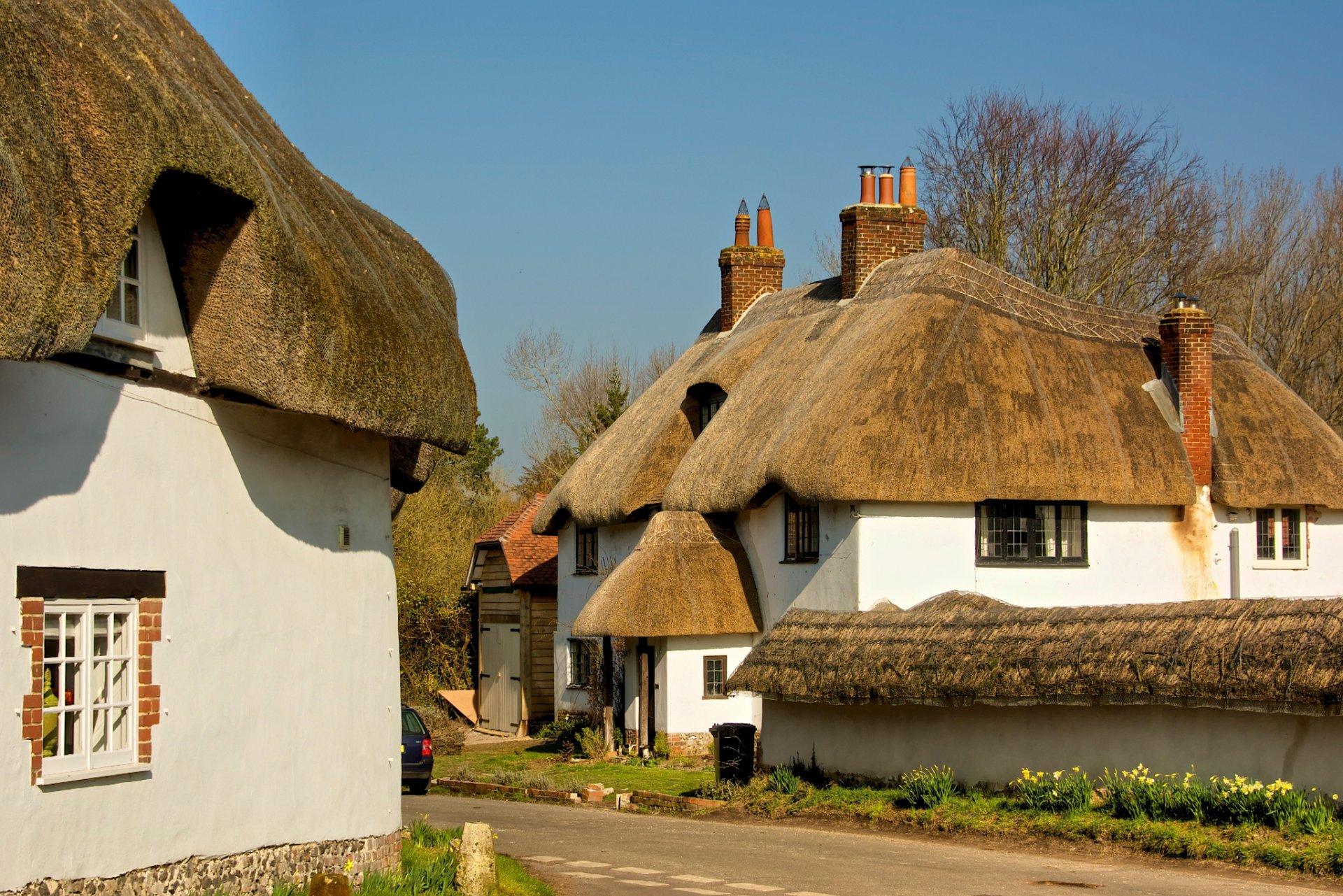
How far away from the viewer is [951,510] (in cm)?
2369

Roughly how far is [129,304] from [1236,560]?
20935 millimetres

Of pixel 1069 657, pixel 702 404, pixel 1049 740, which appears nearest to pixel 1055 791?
pixel 1049 740

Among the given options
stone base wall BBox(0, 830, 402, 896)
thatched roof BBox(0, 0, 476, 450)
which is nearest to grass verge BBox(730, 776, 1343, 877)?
stone base wall BBox(0, 830, 402, 896)

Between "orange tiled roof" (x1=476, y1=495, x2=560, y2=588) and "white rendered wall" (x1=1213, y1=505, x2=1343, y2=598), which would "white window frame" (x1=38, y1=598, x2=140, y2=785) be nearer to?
"white rendered wall" (x1=1213, y1=505, x2=1343, y2=598)

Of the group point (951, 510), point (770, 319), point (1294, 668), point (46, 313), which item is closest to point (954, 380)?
point (951, 510)

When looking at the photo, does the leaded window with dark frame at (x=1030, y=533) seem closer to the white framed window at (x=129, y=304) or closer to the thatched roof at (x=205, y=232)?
the thatched roof at (x=205, y=232)

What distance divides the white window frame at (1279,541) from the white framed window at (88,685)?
2117 cm

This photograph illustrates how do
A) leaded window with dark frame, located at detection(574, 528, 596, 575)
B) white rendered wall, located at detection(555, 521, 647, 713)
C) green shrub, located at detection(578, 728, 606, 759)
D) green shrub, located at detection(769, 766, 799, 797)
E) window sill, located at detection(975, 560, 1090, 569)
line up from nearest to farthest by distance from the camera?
green shrub, located at detection(769, 766, 799, 797) < window sill, located at detection(975, 560, 1090, 569) < green shrub, located at detection(578, 728, 606, 759) < white rendered wall, located at detection(555, 521, 647, 713) < leaded window with dark frame, located at detection(574, 528, 596, 575)

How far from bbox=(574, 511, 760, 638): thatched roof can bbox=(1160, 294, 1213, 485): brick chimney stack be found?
7927mm

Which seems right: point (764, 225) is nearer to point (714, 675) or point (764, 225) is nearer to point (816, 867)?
point (714, 675)

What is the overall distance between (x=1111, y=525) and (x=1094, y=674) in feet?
30.7

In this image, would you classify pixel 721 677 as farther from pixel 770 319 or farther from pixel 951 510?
pixel 770 319

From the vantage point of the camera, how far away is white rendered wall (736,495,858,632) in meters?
23.6

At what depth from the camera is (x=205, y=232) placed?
1012 cm
